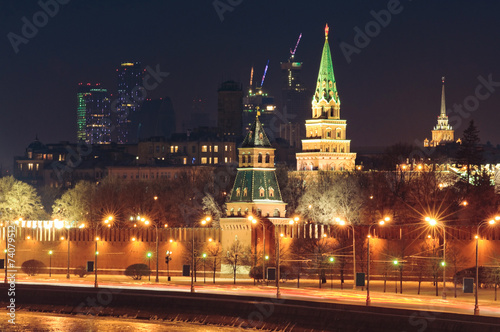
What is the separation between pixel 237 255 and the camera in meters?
112

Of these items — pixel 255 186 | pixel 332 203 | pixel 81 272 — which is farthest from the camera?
pixel 332 203

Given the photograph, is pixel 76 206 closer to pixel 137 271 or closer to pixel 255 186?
pixel 255 186

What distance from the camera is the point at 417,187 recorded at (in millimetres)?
149250

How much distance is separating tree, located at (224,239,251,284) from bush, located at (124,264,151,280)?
23.4 feet

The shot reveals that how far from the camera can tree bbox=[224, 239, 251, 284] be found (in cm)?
11156

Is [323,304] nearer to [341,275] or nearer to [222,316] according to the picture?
[222,316]

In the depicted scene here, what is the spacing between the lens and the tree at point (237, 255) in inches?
4392

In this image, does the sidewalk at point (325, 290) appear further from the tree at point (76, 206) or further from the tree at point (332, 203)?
the tree at point (76, 206)

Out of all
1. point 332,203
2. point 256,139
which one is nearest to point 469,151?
point 332,203

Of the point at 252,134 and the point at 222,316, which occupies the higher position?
the point at 252,134

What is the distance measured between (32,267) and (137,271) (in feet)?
38.3

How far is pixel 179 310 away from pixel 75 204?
249 feet

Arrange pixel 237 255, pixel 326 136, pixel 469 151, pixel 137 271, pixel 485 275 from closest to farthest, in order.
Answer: pixel 485 275
pixel 137 271
pixel 237 255
pixel 469 151
pixel 326 136

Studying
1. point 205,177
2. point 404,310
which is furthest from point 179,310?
point 205,177
